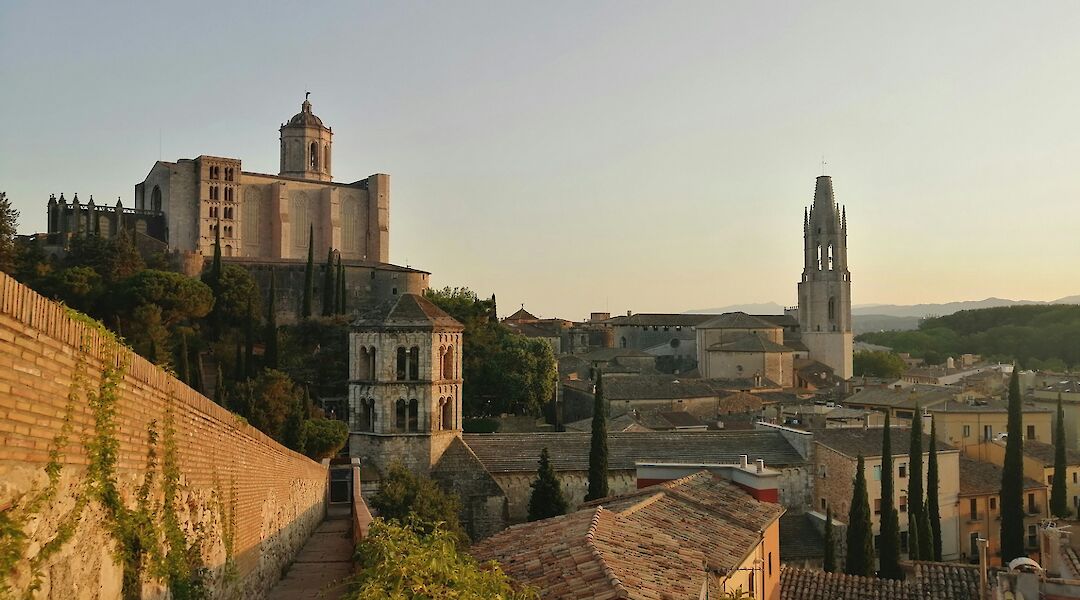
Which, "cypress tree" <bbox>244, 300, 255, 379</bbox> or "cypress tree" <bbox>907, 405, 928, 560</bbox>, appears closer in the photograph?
"cypress tree" <bbox>907, 405, 928, 560</bbox>

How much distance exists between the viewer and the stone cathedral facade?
60969mm

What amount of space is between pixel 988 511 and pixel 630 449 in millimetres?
14847

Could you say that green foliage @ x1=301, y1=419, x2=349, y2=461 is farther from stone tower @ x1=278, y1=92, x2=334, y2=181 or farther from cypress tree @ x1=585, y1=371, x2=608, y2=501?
stone tower @ x1=278, y1=92, x2=334, y2=181

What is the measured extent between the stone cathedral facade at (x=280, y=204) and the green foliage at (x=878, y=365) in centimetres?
4665

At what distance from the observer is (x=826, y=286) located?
79188 millimetres

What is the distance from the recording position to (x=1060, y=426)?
3409 centimetres

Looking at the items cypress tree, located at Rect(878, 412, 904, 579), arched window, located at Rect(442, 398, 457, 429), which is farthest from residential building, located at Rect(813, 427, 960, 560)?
arched window, located at Rect(442, 398, 457, 429)

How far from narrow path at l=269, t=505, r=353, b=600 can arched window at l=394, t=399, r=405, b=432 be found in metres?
8.91

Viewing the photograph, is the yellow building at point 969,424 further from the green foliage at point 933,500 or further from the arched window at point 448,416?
the arched window at point 448,416

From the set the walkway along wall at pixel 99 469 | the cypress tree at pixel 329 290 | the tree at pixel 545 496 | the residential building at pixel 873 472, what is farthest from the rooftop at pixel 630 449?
the cypress tree at pixel 329 290

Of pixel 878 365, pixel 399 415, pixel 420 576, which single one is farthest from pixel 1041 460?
pixel 878 365

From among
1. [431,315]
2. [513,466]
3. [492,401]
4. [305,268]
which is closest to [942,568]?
[513,466]

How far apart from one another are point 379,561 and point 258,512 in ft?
15.1

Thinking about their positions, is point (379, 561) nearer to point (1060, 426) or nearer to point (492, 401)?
point (1060, 426)
